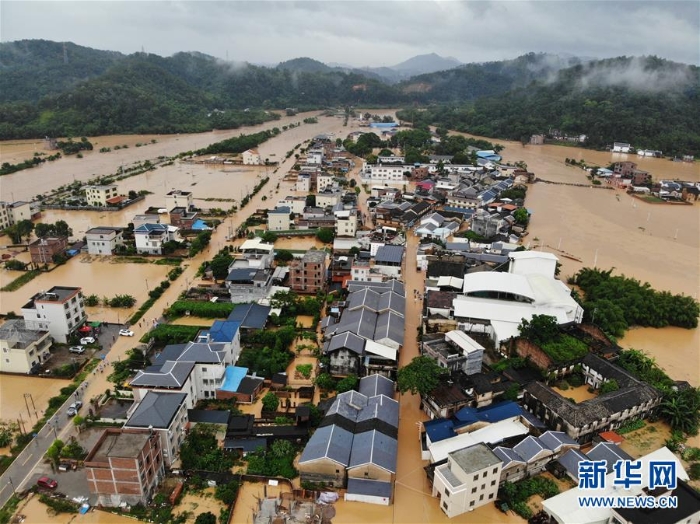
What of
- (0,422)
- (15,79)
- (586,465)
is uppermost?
(15,79)

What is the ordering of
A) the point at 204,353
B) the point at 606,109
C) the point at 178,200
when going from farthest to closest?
the point at 606,109 < the point at 178,200 < the point at 204,353

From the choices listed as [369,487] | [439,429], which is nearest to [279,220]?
[439,429]

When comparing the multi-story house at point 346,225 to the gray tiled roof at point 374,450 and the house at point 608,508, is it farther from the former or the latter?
the house at point 608,508

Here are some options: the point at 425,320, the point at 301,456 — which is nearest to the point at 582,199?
the point at 425,320

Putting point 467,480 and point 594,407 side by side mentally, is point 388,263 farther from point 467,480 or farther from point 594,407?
point 467,480

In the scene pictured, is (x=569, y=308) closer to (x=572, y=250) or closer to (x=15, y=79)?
(x=572, y=250)

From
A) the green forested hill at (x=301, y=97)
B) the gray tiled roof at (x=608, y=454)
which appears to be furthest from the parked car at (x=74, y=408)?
the green forested hill at (x=301, y=97)
